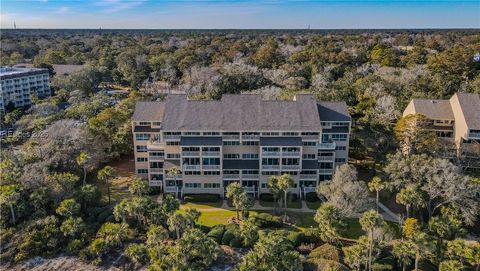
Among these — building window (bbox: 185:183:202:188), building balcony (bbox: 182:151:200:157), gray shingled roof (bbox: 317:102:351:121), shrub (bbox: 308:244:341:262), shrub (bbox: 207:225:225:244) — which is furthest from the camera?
gray shingled roof (bbox: 317:102:351:121)

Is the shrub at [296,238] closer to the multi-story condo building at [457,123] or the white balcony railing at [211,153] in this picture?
the white balcony railing at [211,153]

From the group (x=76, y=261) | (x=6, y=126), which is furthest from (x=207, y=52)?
(x=76, y=261)

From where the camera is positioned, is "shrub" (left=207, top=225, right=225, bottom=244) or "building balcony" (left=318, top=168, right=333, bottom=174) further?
"building balcony" (left=318, top=168, right=333, bottom=174)

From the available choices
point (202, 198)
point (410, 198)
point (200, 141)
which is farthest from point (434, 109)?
point (202, 198)

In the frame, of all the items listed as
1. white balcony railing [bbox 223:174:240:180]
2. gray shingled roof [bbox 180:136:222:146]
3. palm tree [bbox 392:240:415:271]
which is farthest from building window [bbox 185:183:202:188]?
palm tree [bbox 392:240:415:271]

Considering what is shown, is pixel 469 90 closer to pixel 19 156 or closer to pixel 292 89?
pixel 292 89

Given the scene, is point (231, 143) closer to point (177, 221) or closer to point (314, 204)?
point (314, 204)

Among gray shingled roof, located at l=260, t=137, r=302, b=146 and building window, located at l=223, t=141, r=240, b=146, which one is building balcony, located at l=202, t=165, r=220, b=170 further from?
gray shingled roof, located at l=260, t=137, r=302, b=146
